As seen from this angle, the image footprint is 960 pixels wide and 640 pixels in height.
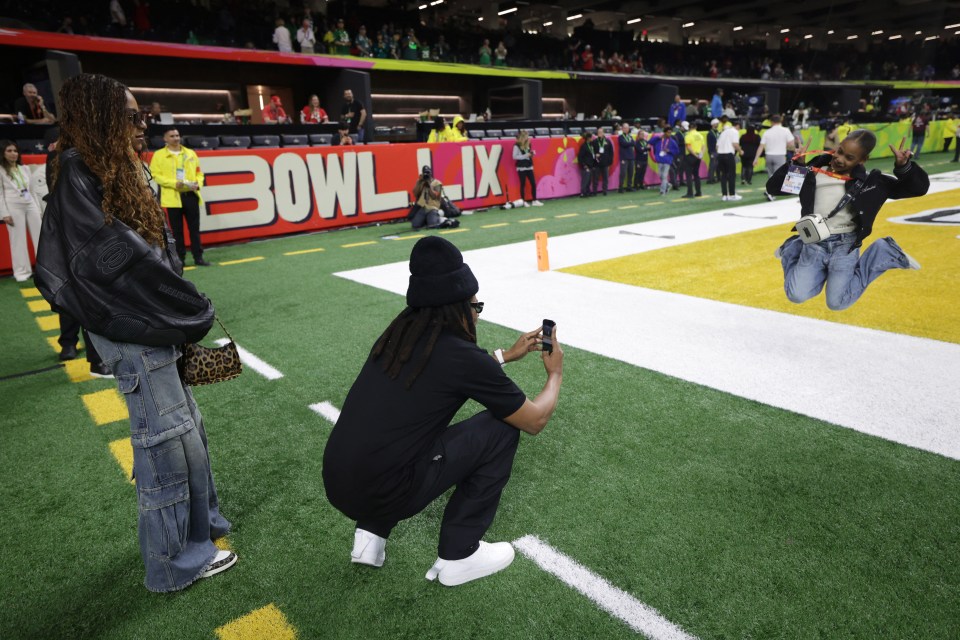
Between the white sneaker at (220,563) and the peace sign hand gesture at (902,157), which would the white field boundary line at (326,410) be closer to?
the white sneaker at (220,563)

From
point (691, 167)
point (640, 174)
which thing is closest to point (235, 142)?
point (691, 167)

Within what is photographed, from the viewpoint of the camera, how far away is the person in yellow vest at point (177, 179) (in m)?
8.42

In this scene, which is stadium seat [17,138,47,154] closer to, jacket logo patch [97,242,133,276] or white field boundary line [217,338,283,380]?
white field boundary line [217,338,283,380]

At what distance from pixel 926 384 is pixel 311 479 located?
4.13 metres

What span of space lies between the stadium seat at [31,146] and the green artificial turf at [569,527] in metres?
7.11

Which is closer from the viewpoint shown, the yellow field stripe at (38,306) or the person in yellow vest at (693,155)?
the yellow field stripe at (38,306)

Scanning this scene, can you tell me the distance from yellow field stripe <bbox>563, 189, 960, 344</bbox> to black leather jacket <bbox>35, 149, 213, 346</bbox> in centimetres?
467

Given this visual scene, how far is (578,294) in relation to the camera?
679 cm

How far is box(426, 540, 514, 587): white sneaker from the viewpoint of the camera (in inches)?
96.4

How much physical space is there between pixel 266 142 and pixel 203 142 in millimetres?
1162

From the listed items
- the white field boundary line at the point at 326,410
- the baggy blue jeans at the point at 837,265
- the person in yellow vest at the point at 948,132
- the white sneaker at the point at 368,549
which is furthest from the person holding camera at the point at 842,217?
the person in yellow vest at the point at 948,132

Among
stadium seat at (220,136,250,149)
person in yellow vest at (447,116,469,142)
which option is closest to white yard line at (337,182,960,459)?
stadium seat at (220,136,250,149)

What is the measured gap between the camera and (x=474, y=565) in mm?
2475

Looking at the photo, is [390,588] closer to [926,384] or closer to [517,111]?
[926,384]
